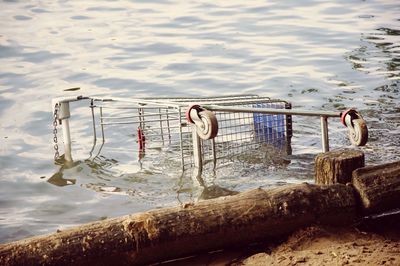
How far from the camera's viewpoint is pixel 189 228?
4594mm

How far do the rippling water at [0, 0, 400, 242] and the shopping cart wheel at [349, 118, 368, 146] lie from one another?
1889mm

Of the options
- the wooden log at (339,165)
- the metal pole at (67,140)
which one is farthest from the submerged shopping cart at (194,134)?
the wooden log at (339,165)

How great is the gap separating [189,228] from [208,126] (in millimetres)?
848

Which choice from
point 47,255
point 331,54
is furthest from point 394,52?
point 47,255

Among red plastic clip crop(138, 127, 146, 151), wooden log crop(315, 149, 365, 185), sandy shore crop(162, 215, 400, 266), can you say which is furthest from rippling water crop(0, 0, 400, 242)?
sandy shore crop(162, 215, 400, 266)

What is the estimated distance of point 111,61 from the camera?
14672 mm

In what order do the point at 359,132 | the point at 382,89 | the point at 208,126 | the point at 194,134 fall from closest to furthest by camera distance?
the point at 208,126 → the point at 359,132 → the point at 194,134 → the point at 382,89

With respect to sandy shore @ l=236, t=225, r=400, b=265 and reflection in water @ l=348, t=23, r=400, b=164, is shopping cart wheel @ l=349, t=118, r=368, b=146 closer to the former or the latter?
sandy shore @ l=236, t=225, r=400, b=265

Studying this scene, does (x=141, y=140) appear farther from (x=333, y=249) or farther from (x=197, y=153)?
(x=333, y=249)

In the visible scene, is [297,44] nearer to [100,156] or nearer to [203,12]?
[203,12]

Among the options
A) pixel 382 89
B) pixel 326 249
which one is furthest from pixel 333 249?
pixel 382 89

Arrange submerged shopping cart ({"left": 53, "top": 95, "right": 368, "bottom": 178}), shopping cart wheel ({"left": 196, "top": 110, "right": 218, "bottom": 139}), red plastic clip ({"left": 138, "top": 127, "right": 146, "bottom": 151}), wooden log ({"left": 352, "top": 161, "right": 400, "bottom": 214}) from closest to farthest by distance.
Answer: wooden log ({"left": 352, "top": 161, "right": 400, "bottom": 214}) < shopping cart wheel ({"left": 196, "top": 110, "right": 218, "bottom": 139}) < submerged shopping cart ({"left": 53, "top": 95, "right": 368, "bottom": 178}) < red plastic clip ({"left": 138, "top": 127, "right": 146, "bottom": 151})

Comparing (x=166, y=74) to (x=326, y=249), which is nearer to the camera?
(x=326, y=249)

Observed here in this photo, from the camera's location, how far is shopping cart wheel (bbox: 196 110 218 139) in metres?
5.07
